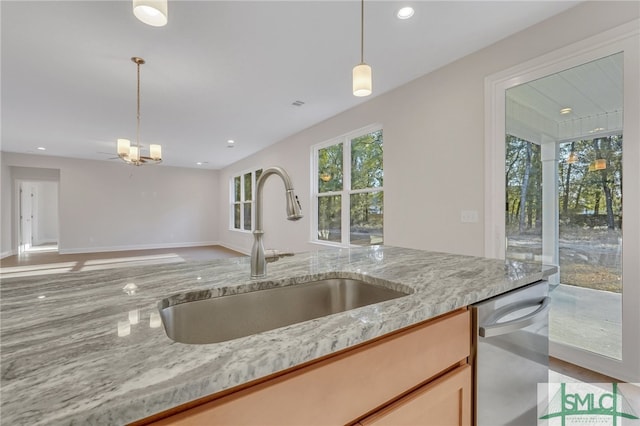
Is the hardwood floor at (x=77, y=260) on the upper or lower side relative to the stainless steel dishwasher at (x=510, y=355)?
lower

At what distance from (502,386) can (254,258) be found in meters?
0.99

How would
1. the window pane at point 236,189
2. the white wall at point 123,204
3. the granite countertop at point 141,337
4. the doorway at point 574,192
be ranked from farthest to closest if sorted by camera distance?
1. the window pane at point 236,189
2. the white wall at point 123,204
3. the doorway at point 574,192
4. the granite countertop at point 141,337

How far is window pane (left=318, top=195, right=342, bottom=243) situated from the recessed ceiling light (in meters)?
2.82

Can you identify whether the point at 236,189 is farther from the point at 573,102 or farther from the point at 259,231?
the point at 259,231

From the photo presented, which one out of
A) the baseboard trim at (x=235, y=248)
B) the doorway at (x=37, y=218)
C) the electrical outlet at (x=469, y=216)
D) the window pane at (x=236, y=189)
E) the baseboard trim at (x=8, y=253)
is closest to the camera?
the electrical outlet at (x=469, y=216)

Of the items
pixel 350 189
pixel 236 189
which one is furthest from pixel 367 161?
pixel 236 189

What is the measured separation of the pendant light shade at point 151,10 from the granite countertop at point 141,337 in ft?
4.12

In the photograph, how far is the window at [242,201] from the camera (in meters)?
8.03

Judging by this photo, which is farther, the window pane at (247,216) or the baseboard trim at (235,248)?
the window pane at (247,216)

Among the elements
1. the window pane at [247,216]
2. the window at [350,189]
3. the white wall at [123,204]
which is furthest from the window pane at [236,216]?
the window at [350,189]

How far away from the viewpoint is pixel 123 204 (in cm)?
874

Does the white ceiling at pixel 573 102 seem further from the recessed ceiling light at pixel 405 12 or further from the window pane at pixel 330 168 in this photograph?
the window pane at pixel 330 168

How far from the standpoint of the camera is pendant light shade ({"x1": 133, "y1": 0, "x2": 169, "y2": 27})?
1.38 meters

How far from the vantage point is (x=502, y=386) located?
993 mm
